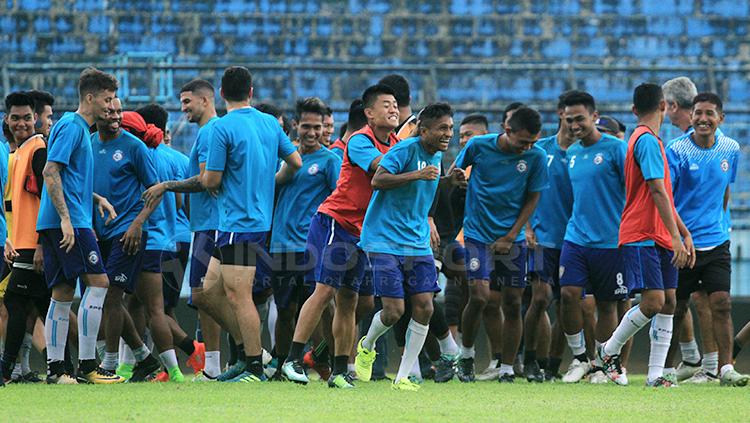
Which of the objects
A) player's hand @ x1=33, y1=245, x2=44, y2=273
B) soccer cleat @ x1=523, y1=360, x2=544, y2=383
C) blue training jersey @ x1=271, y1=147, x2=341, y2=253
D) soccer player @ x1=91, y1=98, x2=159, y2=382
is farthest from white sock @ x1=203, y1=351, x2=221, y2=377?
soccer cleat @ x1=523, y1=360, x2=544, y2=383

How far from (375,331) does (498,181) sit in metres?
2.02

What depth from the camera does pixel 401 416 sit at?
6.79 metres

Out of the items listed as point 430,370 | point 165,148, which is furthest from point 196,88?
point 430,370

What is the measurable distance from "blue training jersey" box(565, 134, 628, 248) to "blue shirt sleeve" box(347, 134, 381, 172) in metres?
2.05

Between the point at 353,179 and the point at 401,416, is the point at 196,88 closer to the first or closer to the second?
the point at 353,179

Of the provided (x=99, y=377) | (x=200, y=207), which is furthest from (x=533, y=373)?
(x=99, y=377)

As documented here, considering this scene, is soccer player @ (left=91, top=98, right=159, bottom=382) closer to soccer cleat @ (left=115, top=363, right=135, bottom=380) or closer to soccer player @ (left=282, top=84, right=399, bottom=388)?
soccer cleat @ (left=115, top=363, right=135, bottom=380)

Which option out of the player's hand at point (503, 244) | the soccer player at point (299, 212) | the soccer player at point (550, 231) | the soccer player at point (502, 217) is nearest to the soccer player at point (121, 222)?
the soccer player at point (299, 212)

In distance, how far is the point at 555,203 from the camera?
36.8ft

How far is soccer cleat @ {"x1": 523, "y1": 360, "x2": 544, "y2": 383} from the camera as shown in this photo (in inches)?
416

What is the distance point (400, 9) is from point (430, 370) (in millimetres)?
10242

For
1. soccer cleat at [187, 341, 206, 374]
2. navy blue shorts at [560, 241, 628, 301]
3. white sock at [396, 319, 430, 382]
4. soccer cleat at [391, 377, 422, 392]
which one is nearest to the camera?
soccer cleat at [391, 377, 422, 392]

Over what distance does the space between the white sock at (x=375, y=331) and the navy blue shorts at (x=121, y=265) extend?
1929mm

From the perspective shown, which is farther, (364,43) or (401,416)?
(364,43)
